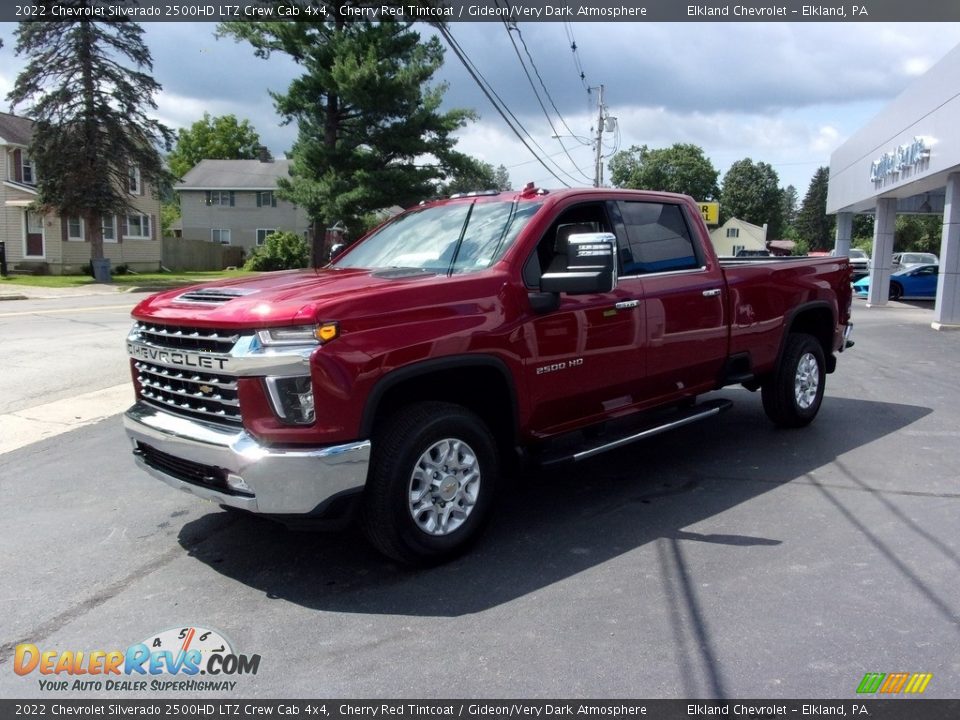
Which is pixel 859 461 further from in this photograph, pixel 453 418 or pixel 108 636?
pixel 108 636

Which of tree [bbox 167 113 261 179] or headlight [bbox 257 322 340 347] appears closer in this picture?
headlight [bbox 257 322 340 347]

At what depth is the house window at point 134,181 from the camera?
110 feet

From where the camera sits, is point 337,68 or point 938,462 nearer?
point 938,462

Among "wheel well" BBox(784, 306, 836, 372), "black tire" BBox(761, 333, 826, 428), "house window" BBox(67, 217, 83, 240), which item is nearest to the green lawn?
"house window" BBox(67, 217, 83, 240)

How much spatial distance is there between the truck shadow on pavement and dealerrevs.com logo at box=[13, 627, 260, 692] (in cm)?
54

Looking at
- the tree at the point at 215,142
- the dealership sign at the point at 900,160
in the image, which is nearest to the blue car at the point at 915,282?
the dealership sign at the point at 900,160

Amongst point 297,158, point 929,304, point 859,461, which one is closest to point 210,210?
point 297,158

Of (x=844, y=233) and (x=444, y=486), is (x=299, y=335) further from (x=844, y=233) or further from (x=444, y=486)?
(x=844, y=233)

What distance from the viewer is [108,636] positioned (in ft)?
11.7

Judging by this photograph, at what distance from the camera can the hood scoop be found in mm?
4062

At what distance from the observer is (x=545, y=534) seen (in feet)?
15.5

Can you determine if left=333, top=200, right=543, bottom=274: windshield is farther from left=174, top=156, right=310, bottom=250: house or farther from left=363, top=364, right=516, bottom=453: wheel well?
left=174, top=156, right=310, bottom=250: house

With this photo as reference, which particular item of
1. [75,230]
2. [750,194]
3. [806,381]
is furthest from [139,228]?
[750,194]

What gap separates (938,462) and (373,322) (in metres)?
4.88
